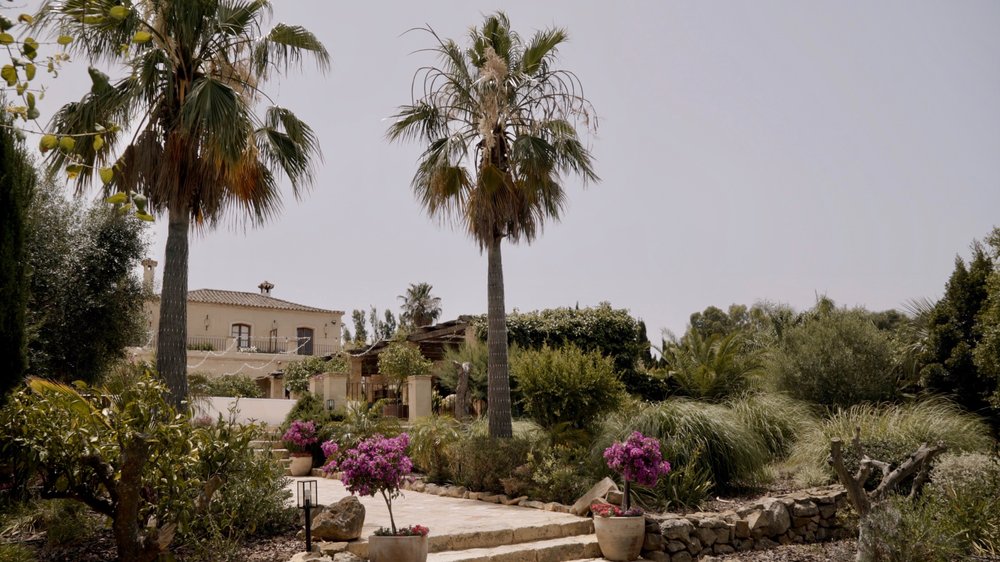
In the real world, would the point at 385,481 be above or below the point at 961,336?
below

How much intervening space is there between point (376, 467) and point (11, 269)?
11.4 ft

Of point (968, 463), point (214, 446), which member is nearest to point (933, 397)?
point (968, 463)

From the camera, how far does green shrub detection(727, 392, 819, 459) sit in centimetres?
1145

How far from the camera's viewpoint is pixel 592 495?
8992mm

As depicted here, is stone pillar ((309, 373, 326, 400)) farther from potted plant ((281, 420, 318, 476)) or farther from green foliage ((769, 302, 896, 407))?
green foliage ((769, 302, 896, 407))

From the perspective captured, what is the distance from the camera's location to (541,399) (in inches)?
476

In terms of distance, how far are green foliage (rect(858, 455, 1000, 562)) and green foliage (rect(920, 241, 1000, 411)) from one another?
207 inches

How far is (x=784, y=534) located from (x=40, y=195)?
12874mm

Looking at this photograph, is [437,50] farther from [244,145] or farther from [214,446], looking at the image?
[214,446]

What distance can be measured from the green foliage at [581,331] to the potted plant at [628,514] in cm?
1056

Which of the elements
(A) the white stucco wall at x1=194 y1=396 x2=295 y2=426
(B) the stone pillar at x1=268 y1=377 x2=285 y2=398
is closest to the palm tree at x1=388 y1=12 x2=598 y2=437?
(A) the white stucco wall at x1=194 y1=396 x2=295 y2=426

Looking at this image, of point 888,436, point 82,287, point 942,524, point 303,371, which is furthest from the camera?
point 303,371

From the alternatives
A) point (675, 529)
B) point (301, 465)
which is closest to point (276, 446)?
point (301, 465)

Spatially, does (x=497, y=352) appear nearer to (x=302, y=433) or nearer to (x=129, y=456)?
(x=302, y=433)
